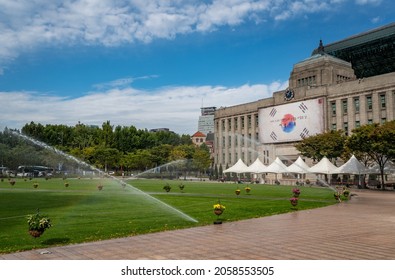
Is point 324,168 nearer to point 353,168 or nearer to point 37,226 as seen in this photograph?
point 353,168

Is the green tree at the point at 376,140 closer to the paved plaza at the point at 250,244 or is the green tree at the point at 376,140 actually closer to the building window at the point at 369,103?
the building window at the point at 369,103

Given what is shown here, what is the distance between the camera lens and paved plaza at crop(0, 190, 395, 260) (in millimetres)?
10773

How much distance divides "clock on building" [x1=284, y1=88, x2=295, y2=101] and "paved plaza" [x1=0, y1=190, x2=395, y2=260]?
67067 mm

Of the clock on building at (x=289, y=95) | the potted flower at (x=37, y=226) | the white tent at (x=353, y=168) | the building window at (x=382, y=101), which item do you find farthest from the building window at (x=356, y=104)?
the potted flower at (x=37, y=226)

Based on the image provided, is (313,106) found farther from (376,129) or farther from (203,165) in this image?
(203,165)

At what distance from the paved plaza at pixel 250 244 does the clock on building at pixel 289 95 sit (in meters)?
67.1

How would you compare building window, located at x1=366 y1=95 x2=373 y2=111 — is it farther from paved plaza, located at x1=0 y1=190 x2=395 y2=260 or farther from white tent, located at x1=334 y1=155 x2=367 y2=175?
paved plaza, located at x1=0 y1=190 x2=395 y2=260

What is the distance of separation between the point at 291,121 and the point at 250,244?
71.6 metres

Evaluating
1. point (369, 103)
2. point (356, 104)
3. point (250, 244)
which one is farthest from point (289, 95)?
point (250, 244)

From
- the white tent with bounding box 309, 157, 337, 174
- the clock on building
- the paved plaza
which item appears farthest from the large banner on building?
the paved plaza

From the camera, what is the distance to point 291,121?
268 ft
